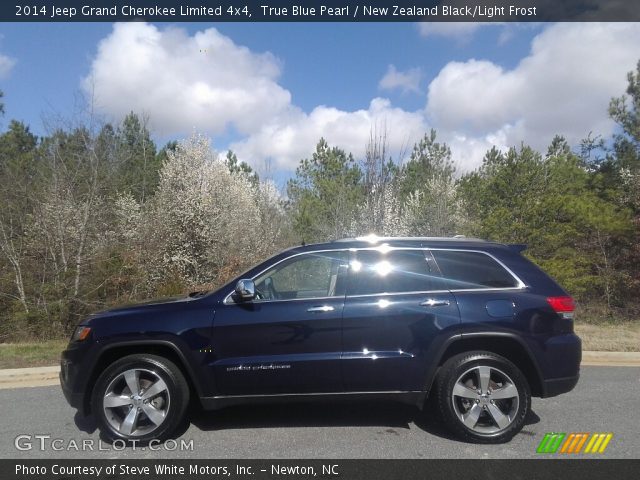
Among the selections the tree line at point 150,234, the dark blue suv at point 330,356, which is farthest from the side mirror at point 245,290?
the tree line at point 150,234

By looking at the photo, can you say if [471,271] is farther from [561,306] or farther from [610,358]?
[610,358]

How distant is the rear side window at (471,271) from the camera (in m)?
4.57

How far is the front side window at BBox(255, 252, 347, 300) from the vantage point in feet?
15.2

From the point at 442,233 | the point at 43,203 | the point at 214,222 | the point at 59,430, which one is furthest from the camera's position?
the point at 214,222

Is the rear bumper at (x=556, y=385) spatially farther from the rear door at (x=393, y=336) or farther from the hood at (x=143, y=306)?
the hood at (x=143, y=306)

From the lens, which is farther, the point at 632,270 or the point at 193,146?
the point at 193,146

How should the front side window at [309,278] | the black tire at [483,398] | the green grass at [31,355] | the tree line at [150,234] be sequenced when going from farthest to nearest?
the tree line at [150,234] → the green grass at [31,355] → the front side window at [309,278] → the black tire at [483,398]

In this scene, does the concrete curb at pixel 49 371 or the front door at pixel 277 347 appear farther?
the concrete curb at pixel 49 371

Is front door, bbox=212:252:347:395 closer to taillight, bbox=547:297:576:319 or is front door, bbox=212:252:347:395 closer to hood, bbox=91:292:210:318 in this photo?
hood, bbox=91:292:210:318

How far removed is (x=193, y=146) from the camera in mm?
19766

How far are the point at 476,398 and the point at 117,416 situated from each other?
10.5ft
